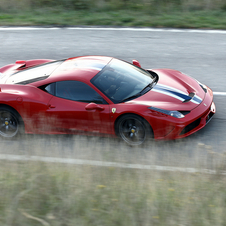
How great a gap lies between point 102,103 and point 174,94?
1208 mm

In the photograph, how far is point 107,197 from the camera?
3.67 metres

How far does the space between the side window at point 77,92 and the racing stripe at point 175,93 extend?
1001mm

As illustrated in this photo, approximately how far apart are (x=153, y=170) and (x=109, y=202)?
0.91 m

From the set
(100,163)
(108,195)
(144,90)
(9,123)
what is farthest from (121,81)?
(108,195)

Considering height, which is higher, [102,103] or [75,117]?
[102,103]

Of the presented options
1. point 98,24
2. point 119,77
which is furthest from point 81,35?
point 119,77

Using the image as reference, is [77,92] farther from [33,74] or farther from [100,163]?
[100,163]

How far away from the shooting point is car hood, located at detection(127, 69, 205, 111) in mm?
5330

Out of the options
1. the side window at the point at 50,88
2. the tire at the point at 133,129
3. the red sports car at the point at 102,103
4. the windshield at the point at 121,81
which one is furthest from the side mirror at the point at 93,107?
the side window at the point at 50,88

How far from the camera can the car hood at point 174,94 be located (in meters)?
5.33

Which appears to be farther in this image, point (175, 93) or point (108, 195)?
point (175, 93)

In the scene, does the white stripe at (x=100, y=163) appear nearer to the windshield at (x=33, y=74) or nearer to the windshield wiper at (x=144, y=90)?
the windshield wiper at (x=144, y=90)

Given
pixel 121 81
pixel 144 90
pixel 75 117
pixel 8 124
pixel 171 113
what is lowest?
pixel 8 124

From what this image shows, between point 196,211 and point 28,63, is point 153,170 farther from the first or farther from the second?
point 28,63
